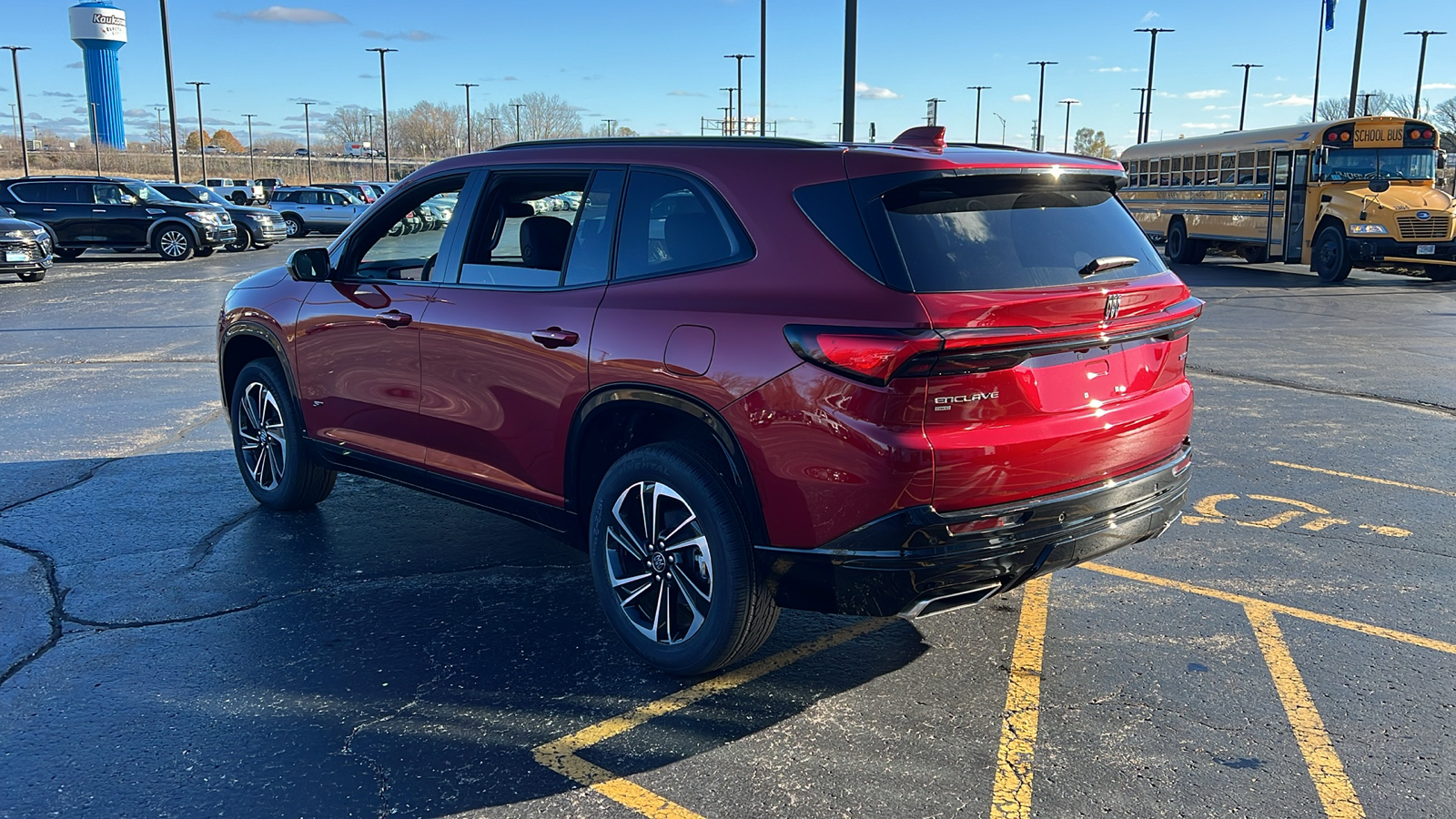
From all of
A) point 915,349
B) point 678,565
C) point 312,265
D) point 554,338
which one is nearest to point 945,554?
point 915,349

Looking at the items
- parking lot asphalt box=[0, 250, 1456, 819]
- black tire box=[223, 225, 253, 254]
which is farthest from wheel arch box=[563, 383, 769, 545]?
black tire box=[223, 225, 253, 254]

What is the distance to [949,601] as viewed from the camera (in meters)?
3.39

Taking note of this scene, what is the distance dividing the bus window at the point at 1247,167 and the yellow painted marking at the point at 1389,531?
1825cm

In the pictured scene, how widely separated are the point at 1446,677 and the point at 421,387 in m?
4.00

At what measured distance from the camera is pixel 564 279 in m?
4.13

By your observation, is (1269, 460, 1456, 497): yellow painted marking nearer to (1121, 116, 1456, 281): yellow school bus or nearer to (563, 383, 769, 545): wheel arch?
(563, 383, 769, 545): wheel arch

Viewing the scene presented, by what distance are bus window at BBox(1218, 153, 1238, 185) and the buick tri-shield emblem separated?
21.2 meters

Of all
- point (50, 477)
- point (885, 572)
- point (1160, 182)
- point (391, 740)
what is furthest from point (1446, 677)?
point (1160, 182)

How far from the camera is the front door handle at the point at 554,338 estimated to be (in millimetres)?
3982

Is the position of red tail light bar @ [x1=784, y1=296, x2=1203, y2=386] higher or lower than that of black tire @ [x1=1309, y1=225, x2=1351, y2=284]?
higher

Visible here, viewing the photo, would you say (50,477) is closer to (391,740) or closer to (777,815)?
(391,740)

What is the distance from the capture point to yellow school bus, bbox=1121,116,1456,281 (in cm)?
1920

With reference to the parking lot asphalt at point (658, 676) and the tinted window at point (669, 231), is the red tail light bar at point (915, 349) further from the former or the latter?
the parking lot asphalt at point (658, 676)

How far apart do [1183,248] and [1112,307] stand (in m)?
23.5
